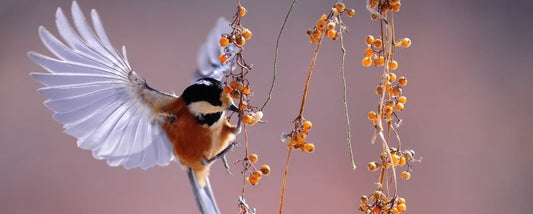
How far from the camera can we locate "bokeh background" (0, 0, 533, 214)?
2.37 metres

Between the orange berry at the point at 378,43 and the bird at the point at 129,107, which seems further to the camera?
the bird at the point at 129,107

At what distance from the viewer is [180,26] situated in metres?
2.49

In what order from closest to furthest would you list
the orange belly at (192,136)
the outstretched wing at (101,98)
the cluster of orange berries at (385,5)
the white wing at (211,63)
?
the cluster of orange berries at (385,5) < the outstretched wing at (101,98) < the orange belly at (192,136) < the white wing at (211,63)

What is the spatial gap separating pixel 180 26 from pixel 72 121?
1331 millimetres

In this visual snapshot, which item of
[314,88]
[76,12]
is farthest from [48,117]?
[76,12]

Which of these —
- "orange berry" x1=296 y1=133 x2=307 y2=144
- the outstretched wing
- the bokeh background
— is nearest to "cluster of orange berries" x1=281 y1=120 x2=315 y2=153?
"orange berry" x1=296 y1=133 x2=307 y2=144

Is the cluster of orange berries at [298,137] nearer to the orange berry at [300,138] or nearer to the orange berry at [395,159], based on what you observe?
the orange berry at [300,138]

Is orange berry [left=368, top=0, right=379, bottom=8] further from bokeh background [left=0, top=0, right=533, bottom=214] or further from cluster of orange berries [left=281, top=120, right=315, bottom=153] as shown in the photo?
bokeh background [left=0, top=0, right=533, bottom=214]

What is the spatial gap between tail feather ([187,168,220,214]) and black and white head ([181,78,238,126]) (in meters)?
0.16

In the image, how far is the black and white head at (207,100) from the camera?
118cm

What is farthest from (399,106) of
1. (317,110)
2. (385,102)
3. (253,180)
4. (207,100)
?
(317,110)

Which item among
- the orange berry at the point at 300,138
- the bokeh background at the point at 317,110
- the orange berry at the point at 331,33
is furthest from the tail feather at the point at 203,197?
the bokeh background at the point at 317,110

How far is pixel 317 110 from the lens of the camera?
7.88 feet


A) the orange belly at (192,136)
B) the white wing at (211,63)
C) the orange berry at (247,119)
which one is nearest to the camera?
the orange berry at (247,119)
